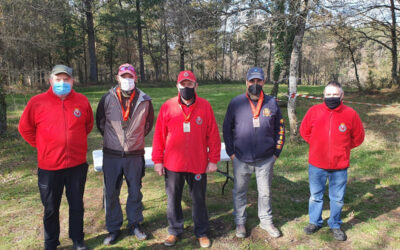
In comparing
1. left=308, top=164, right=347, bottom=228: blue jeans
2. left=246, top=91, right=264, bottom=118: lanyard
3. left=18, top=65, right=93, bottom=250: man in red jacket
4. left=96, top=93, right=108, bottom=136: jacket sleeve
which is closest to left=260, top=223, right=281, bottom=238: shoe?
left=308, top=164, right=347, bottom=228: blue jeans

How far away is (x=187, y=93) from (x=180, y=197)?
50.4 inches

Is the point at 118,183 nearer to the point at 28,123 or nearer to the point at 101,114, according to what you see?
the point at 101,114

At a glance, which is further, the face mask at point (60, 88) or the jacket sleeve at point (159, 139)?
the jacket sleeve at point (159, 139)

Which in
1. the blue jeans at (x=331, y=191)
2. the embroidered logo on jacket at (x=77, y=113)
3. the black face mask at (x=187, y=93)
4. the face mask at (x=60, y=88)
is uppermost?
the face mask at (x=60, y=88)

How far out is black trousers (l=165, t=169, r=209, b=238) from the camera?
3400 mm

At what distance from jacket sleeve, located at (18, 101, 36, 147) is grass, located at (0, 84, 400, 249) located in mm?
1446

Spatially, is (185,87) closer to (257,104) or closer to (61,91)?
(257,104)

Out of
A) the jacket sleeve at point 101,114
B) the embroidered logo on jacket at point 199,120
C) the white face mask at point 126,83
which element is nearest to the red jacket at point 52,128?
the jacket sleeve at point 101,114

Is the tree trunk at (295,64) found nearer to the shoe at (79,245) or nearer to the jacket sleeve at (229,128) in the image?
the jacket sleeve at (229,128)

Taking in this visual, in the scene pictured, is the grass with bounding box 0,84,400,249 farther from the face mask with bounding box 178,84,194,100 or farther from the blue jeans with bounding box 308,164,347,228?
the face mask with bounding box 178,84,194,100

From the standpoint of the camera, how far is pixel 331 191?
3.65 m

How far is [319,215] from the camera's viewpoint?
374 cm

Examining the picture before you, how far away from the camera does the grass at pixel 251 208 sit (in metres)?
3.56

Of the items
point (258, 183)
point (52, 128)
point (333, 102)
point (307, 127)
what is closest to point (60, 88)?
point (52, 128)
